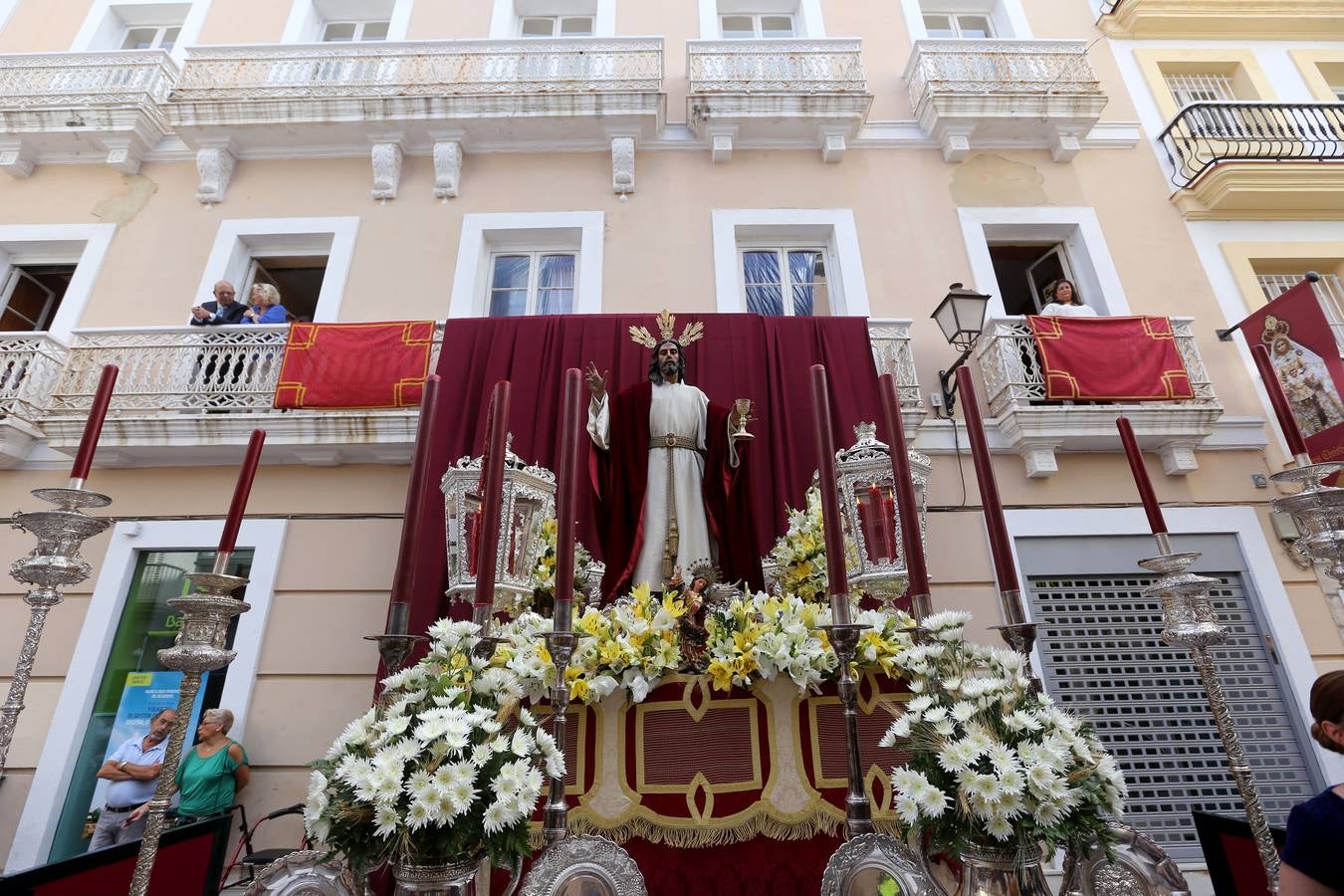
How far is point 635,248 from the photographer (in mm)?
6496

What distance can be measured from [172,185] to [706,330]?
236 inches

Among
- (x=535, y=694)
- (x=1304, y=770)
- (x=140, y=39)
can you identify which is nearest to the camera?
(x=535, y=694)

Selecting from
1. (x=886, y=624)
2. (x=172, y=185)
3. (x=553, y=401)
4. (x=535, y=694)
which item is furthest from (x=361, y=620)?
(x=172, y=185)

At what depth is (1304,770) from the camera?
4723 mm

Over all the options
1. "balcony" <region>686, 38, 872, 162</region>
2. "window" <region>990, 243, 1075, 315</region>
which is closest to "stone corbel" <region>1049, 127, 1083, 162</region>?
"window" <region>990, 243, 1075, 315</region>

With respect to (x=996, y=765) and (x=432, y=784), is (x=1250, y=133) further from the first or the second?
(x=432, y=784)

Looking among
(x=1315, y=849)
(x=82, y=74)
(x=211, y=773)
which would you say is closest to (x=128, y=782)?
(x=211, y=773)

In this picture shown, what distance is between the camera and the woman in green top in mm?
4188

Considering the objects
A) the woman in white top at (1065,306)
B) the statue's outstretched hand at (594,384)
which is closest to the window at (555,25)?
the woman in white top at (1065,306)

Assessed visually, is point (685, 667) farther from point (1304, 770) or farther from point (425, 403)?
point (1304, 770)

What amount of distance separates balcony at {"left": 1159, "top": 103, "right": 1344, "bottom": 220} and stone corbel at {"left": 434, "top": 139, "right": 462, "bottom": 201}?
743 centimetres

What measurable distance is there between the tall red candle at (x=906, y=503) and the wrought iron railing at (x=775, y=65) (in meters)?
6.15

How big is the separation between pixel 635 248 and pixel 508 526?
419cm

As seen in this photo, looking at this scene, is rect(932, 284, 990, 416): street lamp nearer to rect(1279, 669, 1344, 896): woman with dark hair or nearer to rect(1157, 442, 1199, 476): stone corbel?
rect(1157, 442, 1199, 476): stone corbel
